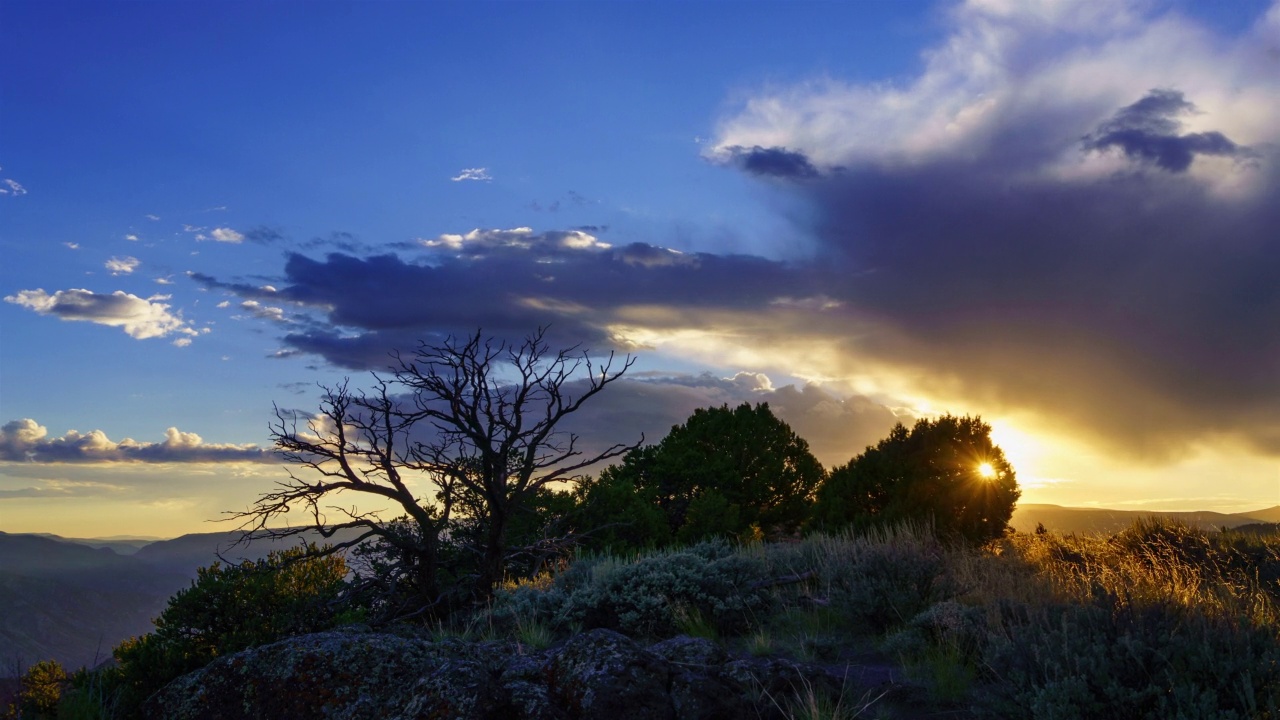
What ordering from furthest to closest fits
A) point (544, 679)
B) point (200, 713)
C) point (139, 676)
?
point (139, 676)
point (200, 713)
point (544, 679)

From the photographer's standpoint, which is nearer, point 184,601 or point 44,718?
point 44,718

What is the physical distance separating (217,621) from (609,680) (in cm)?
756

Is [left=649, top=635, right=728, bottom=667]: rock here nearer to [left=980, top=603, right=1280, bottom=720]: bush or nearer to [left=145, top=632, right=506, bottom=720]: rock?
[left=145, top=632, right=506, bottom=720]: rock

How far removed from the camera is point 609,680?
18.6 ft

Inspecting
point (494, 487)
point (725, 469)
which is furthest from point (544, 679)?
point (725, 469)

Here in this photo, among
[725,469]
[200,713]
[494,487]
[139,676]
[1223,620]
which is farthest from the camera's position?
[725,469]

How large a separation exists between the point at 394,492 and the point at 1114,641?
37.7 feet

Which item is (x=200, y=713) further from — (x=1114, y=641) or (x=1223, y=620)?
(x=1223, y=620)

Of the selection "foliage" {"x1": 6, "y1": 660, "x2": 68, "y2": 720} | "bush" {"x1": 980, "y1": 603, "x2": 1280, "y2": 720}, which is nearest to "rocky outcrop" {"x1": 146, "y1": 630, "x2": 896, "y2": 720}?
"bush" {"x1": 980, "y1": 603, "x2": 1280, "y2": 720}

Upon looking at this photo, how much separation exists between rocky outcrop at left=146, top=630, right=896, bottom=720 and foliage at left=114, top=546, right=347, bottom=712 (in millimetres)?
4259

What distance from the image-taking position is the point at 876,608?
34.7 ft

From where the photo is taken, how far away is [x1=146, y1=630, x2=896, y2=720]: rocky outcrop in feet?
18.4

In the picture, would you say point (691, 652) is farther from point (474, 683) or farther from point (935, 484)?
point (935, 484)

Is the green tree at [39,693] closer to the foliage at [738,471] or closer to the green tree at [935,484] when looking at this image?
the green tree at [935,484]
